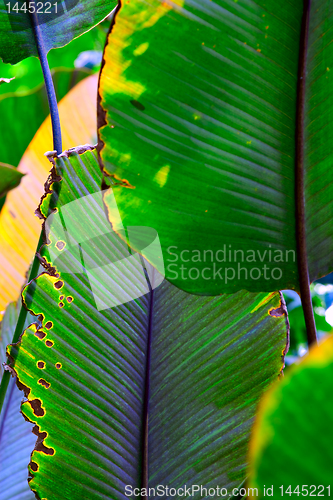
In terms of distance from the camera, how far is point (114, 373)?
0.47m

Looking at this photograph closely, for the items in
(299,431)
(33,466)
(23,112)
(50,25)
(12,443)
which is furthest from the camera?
(23,112)

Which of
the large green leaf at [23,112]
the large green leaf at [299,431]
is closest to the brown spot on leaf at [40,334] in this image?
the large green leaf at [299,431]

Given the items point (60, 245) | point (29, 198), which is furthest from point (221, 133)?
point (29, 198)

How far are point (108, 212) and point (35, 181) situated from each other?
51cm

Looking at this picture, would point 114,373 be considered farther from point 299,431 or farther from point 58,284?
point 299,431

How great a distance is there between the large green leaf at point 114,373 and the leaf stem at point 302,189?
46 mm

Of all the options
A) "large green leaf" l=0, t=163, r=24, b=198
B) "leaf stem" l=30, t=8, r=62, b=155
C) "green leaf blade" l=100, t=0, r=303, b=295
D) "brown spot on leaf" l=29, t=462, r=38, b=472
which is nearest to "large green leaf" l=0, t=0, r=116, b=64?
"leaf stem" l=30, t=8, r=62, b=155

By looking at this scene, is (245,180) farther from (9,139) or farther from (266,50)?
(9,139)

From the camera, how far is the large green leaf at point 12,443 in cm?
63

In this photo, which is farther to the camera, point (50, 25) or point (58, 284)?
point (50, 25)

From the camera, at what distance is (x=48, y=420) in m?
0.42

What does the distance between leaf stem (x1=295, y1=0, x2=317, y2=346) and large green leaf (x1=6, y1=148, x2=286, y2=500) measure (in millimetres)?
46

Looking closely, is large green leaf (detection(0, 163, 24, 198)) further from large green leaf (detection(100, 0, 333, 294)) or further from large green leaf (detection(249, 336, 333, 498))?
large green leaf (detection(249, 336, 333, 498))

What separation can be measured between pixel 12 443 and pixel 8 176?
50 centimetres
